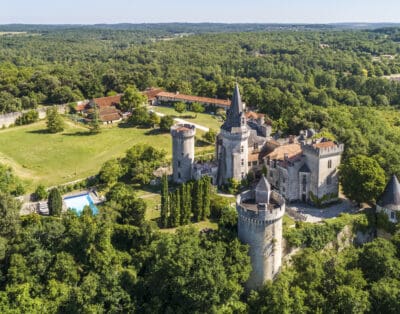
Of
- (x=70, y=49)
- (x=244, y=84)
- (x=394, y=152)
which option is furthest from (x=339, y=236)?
(x=70, y=49)

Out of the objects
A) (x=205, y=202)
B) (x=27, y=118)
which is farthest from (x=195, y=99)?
(x=205, y=202)

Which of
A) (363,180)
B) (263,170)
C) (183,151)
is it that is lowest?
(263,170)

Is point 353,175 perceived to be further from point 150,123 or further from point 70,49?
point 70,49

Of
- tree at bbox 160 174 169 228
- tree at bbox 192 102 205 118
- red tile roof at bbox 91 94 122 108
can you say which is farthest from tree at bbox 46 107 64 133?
tree at bbox 160 174 169 228

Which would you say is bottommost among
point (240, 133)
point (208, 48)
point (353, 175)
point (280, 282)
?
point (280, 282)

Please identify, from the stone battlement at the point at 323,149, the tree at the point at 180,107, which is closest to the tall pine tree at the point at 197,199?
the stone battlement at the point at 323,149

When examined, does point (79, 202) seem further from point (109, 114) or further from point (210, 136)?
point (109, 114)

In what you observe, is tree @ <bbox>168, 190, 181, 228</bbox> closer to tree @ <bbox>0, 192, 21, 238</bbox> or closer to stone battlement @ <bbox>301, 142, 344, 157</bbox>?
tree @ <bbox>0, 192, 21, 238</bbox>
